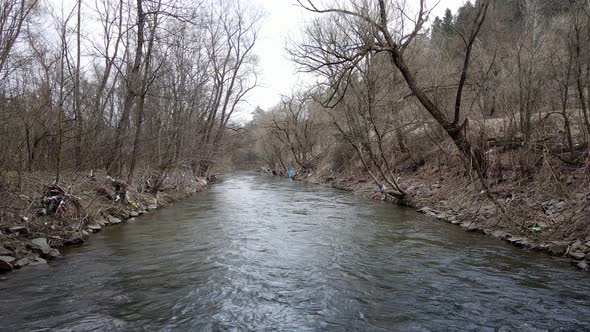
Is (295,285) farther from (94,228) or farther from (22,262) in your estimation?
(94,228)

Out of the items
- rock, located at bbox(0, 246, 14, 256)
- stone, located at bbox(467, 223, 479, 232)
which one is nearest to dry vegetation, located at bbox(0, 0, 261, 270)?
rock, located at bbox(0, 246, 14, 256)

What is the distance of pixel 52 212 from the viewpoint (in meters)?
8.66

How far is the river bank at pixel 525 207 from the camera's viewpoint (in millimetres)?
7926

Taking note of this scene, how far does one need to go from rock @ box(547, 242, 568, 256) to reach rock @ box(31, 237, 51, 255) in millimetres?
10097

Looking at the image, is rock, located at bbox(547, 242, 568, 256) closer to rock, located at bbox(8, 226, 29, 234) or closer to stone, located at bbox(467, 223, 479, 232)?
stone, located at bbox(467, 223, 479, 232)

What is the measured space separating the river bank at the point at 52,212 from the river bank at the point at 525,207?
32.9 feet

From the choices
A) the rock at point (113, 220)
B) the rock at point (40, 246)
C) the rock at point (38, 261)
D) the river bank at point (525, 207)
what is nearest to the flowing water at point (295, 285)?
the rock at point (38, 261)

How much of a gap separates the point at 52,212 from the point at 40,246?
5.38ft

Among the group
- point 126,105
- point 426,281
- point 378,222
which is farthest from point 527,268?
point 126,105

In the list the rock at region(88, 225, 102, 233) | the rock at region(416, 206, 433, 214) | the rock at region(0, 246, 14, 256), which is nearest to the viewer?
the rock at region(0, 246, 14, 256)

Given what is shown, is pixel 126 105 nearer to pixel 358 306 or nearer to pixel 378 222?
pixel 378 222

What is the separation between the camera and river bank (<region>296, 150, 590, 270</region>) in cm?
793

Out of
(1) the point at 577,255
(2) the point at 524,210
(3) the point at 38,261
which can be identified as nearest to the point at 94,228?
(3) the point at 38,261

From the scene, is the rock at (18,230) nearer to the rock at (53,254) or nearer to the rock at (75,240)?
the rock at (53,254)
